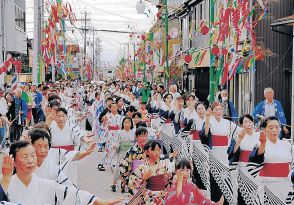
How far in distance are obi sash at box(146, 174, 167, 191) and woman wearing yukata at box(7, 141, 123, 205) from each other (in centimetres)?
236

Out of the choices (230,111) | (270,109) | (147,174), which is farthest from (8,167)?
(230,111)

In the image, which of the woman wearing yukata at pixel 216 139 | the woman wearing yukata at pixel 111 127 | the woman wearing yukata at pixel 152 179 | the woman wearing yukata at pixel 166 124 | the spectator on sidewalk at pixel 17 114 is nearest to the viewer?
the woman wearing yukata at pixel 152 179

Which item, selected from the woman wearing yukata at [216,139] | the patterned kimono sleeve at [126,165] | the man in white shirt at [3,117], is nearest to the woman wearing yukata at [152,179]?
the patterned kimono sleeve at [126,165]

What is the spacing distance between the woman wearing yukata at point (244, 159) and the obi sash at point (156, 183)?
1.10 meters

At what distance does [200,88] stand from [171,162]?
82.3ft

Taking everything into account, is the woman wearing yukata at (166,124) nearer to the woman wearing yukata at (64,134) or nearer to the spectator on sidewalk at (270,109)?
the spectator on sidewalk at (270,109)

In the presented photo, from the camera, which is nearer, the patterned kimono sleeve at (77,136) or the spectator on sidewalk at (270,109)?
the patterned kimono sleeve at (77,136)

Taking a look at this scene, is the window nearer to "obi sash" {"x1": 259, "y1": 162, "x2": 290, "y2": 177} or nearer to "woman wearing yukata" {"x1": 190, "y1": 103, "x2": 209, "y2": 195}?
"woman wearing yukata" {"x1": 190, "y1": 103, "x2": 209, "y2": 195}

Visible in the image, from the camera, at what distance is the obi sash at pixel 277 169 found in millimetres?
7555

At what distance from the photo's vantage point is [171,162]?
773 centimetres

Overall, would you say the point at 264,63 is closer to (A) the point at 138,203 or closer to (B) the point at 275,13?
(B) the point at 275,13

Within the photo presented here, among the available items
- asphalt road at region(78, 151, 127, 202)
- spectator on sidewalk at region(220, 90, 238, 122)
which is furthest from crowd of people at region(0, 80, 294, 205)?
spectator on sidewalk at region(220, 90, 238, 122)

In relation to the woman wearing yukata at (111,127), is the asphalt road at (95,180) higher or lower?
lower

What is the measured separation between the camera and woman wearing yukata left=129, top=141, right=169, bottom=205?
24.5ft
